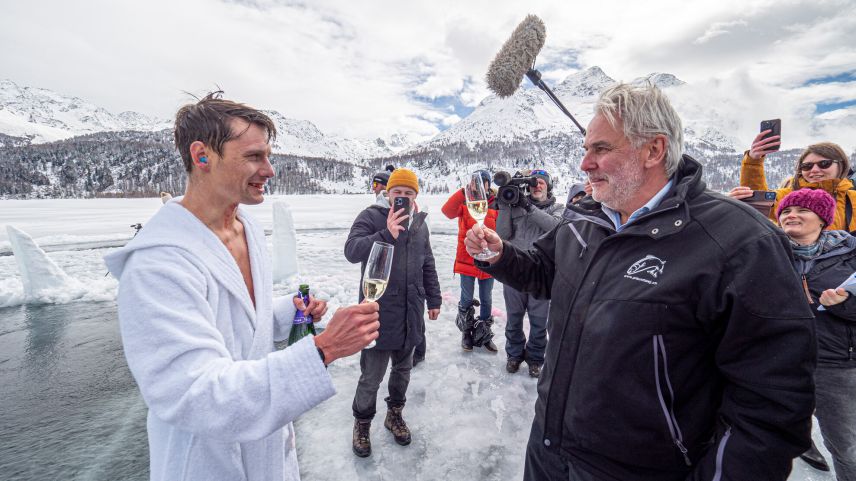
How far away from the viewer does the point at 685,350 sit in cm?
128

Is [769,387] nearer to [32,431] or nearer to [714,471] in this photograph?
[714,471]

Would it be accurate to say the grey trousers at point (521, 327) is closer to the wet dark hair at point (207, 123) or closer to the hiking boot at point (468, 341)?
the hiking boot at point (468, 341)

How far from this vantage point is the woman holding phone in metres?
2.61

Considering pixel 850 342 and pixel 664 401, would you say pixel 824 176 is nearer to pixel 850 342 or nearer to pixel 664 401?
pixel 850 342

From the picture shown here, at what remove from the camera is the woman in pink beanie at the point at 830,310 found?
80.3 inches

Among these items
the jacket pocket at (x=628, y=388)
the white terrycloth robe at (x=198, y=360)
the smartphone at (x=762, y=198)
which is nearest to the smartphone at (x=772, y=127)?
the smartphone at (x=762, y=198)

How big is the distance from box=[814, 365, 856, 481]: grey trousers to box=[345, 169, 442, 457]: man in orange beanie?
2574 mm

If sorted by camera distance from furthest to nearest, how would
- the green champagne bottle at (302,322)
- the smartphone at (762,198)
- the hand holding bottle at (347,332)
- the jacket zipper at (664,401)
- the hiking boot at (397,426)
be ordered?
the hiking boot at (397,426), the smartphone at (762,198), the green champagne bottle at (302,322), the jacket zipper at (664,401), the hand holding bottle at (347,332)

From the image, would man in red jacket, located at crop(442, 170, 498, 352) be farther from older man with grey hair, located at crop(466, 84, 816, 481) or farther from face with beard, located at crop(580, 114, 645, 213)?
face with beard, located at crop(580, 114, 645, 213)

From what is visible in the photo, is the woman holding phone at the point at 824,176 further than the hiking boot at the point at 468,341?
No

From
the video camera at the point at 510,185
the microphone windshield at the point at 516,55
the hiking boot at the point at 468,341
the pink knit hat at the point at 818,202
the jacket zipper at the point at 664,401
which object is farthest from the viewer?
the hiking boot at the point at 468,341

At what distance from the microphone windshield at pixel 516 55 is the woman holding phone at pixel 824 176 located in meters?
1.81

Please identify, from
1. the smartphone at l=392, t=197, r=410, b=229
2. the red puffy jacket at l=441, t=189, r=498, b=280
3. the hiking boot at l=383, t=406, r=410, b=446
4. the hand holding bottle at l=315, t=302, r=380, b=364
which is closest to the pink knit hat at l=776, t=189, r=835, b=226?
the red puffy jacket at l=441, t=189, r=498, b=280

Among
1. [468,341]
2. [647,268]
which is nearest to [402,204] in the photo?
[647,268]
